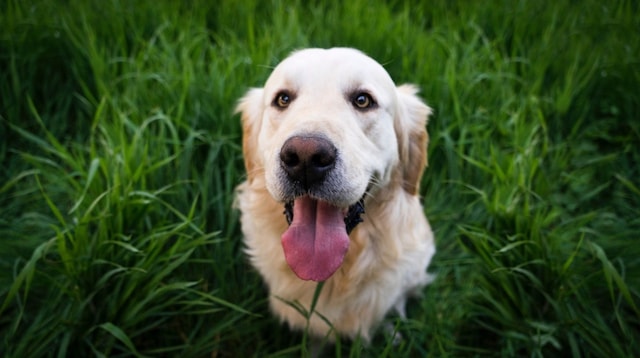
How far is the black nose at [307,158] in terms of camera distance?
1692 millimetres

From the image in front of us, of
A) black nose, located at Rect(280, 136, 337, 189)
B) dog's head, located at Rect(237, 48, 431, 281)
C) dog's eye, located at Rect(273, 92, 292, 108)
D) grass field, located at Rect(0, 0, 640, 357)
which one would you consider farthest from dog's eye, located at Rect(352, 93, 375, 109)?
grass field, located at Rect(0, 0, 640, 357)

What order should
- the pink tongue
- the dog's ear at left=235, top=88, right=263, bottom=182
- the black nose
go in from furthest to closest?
the dog's ear at left=235, top=88, right=263, bottom=182 → the pink tongue → the black nose

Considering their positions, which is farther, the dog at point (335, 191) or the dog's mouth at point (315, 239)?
the dog's mouth at point (315, 239)

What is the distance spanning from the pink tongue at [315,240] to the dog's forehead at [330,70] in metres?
0.48

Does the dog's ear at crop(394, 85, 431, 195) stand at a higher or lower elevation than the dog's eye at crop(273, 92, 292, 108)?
lower

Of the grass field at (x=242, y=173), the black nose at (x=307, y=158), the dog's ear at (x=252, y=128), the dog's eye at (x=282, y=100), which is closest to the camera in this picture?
the black nose at (x=307, y=158)

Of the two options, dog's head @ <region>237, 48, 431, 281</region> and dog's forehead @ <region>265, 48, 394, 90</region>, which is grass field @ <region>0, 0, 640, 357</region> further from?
dog's forehead @ <region>265, 48, 394, 90</region>

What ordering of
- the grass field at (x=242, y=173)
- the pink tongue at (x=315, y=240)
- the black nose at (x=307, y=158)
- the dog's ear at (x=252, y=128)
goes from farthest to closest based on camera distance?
the dog's ear at (x=252, y=128), the grass field at (x=242, y=173), the pink tongue at (x=315, y=240), the black nose at (x=307, y=158)

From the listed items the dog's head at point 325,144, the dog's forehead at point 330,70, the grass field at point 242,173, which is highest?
the dog's forehead at point 330,70

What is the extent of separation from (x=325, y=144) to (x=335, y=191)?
0.18 metres

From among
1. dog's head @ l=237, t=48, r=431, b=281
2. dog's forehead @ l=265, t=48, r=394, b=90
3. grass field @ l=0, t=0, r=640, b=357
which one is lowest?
grass field @ l=0, t=0, r=640, b=357

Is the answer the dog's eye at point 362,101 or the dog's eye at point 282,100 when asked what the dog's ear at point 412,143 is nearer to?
the dog's eye at point 362,101

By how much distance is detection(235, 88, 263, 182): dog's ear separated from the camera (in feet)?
7.66

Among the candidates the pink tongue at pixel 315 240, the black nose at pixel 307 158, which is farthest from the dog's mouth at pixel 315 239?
the black nose at pixel 307 158
